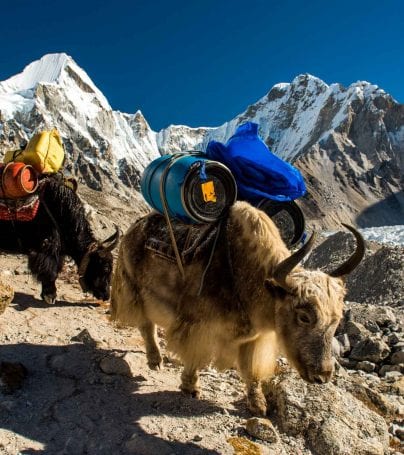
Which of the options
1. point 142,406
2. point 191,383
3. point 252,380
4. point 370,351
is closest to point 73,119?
point 370,351

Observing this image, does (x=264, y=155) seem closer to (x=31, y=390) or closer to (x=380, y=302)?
(x=31, y=390)

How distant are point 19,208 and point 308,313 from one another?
363cm

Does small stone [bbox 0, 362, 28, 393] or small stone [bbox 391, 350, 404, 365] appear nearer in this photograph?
small stone [bbox 0, 362, 28, 393]

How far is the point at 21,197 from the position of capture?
4934mm

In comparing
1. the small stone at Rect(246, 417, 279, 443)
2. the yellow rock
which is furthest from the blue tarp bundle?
the yellow rock

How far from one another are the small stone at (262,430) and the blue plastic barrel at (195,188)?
4.31 ft

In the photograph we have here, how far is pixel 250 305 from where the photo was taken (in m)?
2.95

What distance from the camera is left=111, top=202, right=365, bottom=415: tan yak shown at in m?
2.58

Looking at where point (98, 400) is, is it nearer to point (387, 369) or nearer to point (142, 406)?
point (142, 406)

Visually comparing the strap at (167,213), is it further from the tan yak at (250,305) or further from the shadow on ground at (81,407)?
the shadow on ground at (81,407)

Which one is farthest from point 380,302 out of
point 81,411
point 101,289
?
point 81,411

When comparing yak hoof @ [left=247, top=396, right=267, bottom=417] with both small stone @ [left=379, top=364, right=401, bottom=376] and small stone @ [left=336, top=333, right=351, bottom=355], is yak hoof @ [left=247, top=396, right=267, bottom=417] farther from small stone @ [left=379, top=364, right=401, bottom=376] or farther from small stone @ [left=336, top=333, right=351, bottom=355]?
small stone @ [left=336, top=333, right=351, bottom=355]

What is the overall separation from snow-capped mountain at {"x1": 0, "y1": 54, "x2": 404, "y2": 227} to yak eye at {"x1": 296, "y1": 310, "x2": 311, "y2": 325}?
7693cm

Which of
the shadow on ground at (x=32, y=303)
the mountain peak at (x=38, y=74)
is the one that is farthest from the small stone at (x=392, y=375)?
the mountain peak at (x=38, y=74)
